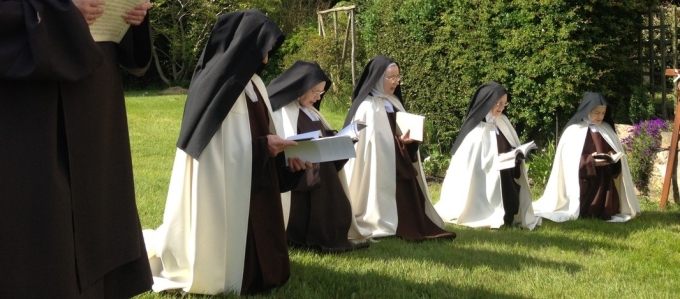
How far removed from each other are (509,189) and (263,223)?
4.97 metres

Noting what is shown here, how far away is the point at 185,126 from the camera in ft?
17.8

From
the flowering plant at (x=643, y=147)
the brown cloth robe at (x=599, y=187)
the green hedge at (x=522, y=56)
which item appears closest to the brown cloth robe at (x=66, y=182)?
the brown cloth robe at (x=599, y=187)

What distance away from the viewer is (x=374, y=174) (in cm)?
858

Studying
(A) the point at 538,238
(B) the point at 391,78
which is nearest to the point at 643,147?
(A) the point at 538,238

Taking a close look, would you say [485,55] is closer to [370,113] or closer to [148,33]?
[370,113]

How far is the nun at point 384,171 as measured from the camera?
8539mm

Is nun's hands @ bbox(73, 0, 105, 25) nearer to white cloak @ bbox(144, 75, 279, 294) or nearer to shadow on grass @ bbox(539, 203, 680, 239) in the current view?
white cloak @ bbox(144, 75, 279, 294)

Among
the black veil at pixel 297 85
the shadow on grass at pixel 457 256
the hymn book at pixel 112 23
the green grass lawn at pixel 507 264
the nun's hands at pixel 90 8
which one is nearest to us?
the nun's hands at pixel 90 8

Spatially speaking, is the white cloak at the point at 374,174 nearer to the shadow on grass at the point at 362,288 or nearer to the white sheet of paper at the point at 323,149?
the shadow on grass at the point at 362,288

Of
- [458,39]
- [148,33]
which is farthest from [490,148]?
Answer: [148,33]

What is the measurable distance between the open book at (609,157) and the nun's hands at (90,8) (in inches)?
322

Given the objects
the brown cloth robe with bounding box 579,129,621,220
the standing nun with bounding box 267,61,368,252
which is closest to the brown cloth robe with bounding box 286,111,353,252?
the standing nun with bounding box 267,61,368,252

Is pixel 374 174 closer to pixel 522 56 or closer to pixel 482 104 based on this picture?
pixel 482 104

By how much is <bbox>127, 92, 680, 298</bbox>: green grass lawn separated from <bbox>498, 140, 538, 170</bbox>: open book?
0.80m
